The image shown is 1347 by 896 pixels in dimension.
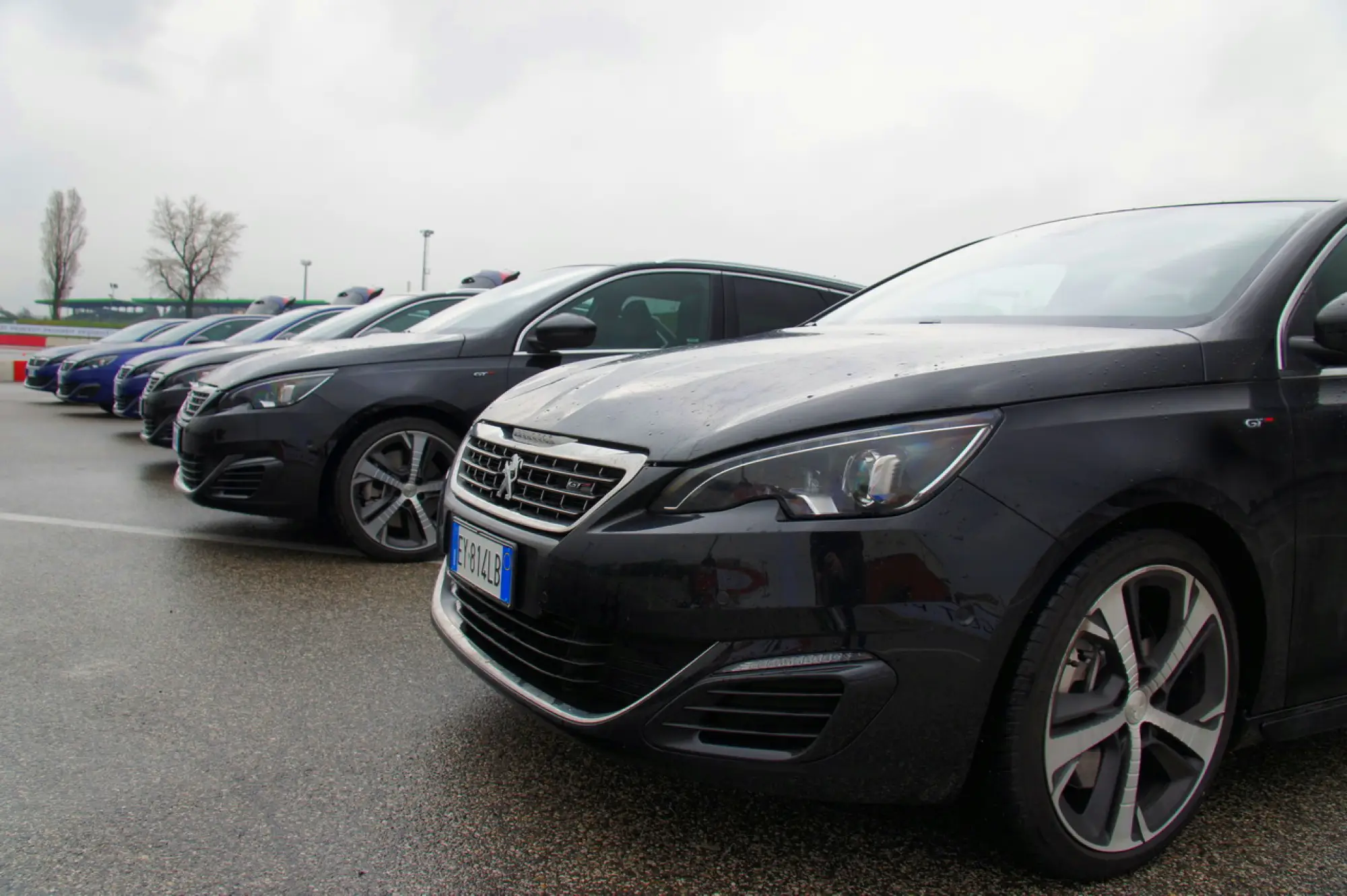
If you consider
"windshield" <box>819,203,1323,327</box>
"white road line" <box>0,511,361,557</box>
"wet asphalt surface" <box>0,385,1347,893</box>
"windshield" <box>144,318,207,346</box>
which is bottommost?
"wet asphalt surface" <box>0,385,1347,893</box>

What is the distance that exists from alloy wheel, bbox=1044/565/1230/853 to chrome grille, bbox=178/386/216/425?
14.4 feet

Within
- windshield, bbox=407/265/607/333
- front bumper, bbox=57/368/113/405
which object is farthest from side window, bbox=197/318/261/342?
windshield, bbox=407/265/607/333

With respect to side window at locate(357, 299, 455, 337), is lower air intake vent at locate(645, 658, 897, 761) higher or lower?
lower

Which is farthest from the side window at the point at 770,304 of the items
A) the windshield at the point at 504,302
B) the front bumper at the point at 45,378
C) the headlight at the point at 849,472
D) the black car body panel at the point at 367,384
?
the front bumper at the point at 45,378

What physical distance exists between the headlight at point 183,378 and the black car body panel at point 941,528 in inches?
255

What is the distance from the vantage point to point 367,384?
195 inches

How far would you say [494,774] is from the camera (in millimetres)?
2555

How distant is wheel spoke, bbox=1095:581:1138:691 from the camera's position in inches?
80.5

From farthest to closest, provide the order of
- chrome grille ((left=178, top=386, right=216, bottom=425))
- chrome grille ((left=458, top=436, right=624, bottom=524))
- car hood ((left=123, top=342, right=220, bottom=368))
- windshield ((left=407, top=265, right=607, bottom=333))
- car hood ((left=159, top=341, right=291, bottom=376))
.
A: car hood ((left=123, top=342, right=220, bottom=368))
car hood ((left=159, top=341, right=291, bottom=376))
windshield ((left=407, top=265, right=607, bottom=333))
chrome grille ((left=178, top=386, right=216, bottom=425))
chrome grille ((left=458, top=436, right=624, bottom=524))

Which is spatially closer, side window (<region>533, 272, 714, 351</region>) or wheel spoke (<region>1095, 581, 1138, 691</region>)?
wheel spoke (<region>1095, 581, 1138, 691</region>)

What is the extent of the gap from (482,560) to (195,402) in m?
3.78

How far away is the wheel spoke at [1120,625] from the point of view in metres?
2.04

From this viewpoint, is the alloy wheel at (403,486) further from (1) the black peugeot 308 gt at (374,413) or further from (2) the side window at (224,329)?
(2) the side window at (224,329)

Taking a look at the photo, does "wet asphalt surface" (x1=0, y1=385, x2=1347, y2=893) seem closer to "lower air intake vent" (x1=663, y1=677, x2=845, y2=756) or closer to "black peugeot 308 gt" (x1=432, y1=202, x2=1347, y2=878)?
"black peugeot 308 gt" (x1=432, y1=202, x2=1347, y2=878)
